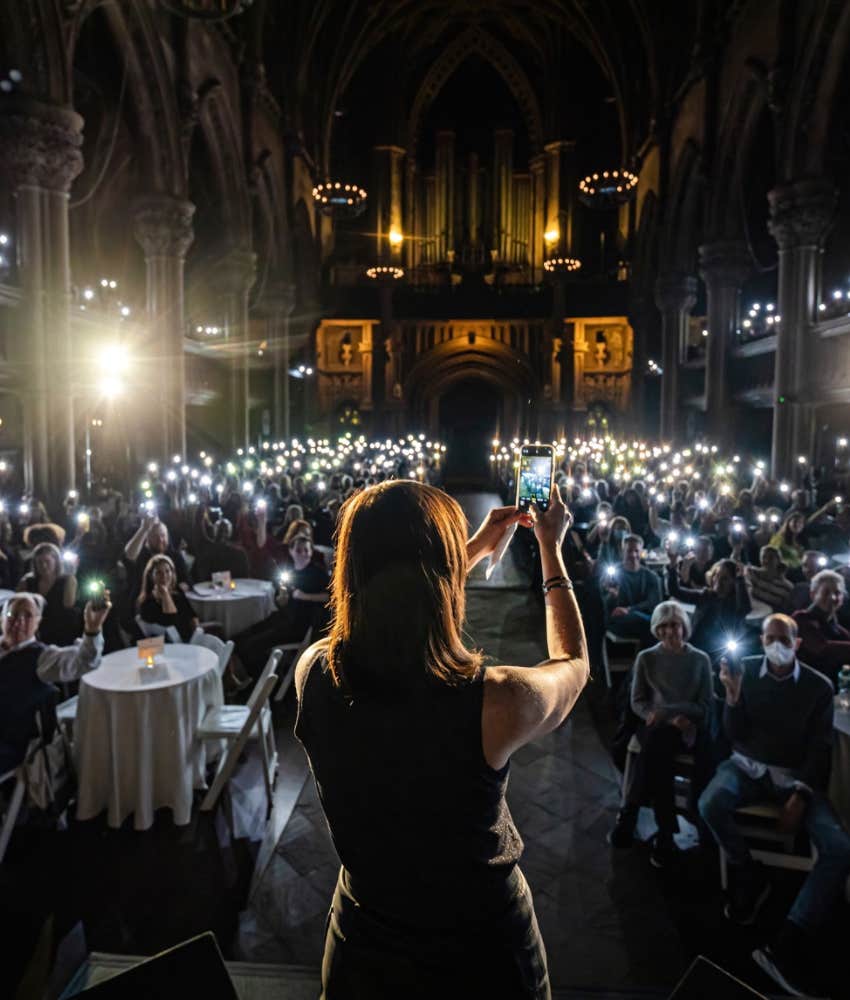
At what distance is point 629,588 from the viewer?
6922mm

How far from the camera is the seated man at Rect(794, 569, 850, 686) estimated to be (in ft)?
16.1

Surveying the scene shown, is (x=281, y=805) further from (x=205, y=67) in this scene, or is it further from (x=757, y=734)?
(x=205, y=67)

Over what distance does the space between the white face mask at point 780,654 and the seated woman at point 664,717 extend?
621 millimetres

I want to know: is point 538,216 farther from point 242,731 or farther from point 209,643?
point 242,731

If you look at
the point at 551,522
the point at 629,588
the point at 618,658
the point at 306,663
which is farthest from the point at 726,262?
the point at 306,663

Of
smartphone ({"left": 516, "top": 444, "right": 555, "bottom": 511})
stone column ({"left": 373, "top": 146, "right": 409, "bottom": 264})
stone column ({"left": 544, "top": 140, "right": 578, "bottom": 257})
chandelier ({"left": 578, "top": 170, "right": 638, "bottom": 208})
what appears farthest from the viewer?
stone column ({"left": 373, "top": 146, "right": 409, "bottom": 264})

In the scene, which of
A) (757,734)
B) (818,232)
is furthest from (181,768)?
(818,232)

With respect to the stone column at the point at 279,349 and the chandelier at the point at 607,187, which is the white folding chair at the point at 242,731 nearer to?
the chandelier at the point at 607,187

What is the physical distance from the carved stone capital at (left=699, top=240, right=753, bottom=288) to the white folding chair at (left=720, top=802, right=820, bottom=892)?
15.7 meters

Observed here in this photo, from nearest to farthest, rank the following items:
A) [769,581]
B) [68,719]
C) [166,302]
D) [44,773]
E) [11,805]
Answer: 1. [11,805]
2. [44,773]
3. [68,719]
4. [769,581]
5. [166,302]

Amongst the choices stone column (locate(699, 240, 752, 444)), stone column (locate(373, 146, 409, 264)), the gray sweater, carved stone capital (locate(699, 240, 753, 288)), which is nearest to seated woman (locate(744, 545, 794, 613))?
Result: the gray sweater

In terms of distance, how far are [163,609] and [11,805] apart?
1.94 m

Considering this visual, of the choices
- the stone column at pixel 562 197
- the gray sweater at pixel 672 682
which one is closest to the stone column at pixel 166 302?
the gray sweater at pixel 672 682

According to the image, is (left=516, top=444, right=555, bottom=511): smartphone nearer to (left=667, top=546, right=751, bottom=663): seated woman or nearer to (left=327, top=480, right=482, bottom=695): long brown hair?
(left=327, top=480, right=482, bottom=695): long brown hair
